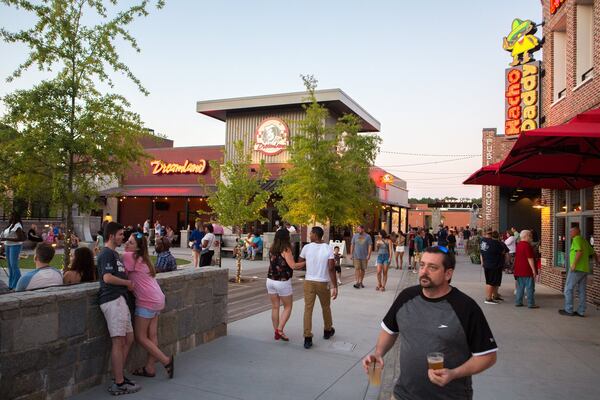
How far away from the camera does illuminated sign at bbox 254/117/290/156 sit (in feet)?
98.0

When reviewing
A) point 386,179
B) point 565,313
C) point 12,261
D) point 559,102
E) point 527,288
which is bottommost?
point 565,313

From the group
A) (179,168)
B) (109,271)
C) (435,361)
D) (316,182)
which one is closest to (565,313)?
(435,361)

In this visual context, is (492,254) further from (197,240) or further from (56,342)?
(56,342)

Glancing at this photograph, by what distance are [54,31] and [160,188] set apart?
2426 centimetres

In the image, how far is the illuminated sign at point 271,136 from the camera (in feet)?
98.0

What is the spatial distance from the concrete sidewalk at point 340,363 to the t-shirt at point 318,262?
1.01 metres

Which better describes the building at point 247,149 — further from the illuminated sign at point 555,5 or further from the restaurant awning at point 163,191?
the illuminated sign at point 555,5

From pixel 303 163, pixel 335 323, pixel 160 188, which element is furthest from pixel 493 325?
pixel 160 188

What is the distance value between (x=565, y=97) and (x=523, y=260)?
502 cm

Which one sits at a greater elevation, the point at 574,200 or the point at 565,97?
the point at 565,97

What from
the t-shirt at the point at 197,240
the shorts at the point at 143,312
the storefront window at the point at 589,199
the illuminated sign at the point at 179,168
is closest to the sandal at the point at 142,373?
the shorts at the point at 143,312

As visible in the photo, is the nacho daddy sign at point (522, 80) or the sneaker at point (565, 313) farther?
the nacho daddy sign at point (522, 80)

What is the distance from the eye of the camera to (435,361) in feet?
8.34

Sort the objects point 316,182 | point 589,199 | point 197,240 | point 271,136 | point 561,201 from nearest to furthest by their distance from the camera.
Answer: point 589,199
point 561,201
point 197,240
point 316,182
point 271,136
